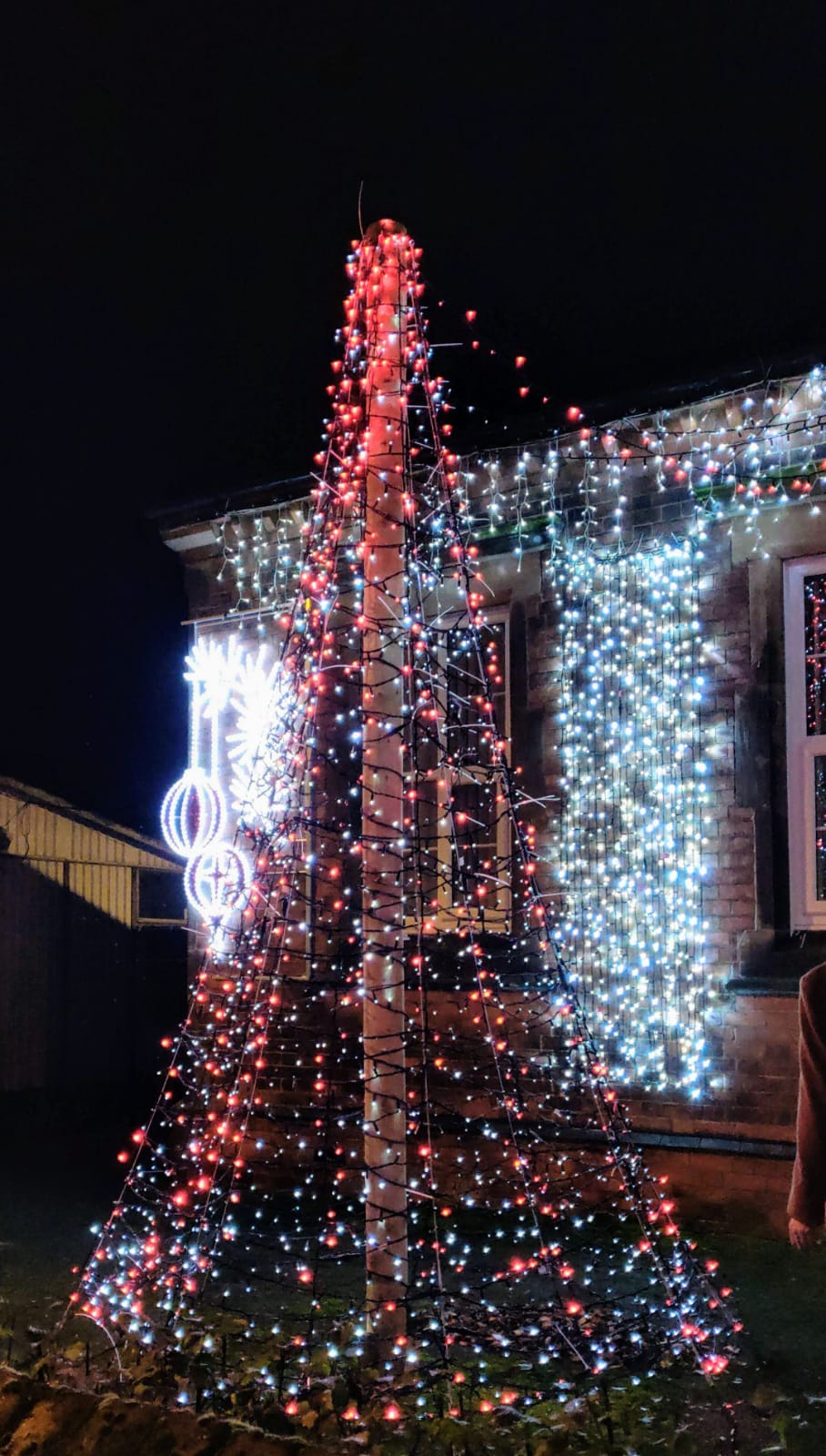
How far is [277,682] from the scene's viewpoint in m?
5.67

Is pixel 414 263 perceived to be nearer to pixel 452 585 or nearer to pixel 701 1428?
pixel 452 585

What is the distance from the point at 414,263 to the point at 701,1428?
490 cm

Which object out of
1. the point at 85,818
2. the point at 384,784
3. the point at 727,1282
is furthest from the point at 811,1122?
the point at 85,818

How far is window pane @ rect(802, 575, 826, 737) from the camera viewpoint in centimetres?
734

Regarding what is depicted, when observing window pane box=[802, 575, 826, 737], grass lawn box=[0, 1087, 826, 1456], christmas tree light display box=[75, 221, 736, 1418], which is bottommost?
grass lawn box=[0, 1087, 826, 1456]

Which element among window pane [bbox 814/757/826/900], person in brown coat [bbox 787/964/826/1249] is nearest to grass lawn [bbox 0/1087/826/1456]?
person in brown coat [bbox 787/964/826/1249]

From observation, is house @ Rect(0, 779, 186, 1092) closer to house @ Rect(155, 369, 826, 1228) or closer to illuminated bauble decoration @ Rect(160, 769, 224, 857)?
illuminated bauble decoration @ Rect(160, 769, 224, 857)

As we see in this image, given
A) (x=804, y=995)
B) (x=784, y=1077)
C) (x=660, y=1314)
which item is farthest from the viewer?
(x=784, y=1077)

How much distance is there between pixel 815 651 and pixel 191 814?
4.75 metres

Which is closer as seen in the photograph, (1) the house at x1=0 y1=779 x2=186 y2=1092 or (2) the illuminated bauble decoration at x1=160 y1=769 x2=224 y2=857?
(2) the illuminated bauble decoration at x1=160 y1=769 x2=224 y2=857

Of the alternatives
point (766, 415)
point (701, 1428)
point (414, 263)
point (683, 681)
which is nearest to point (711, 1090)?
point (683, 681)

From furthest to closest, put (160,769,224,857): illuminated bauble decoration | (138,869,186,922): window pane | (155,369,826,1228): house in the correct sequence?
1. (138,869,186,922): window pane
2. (160,769,224,857): illuminated bauble decoration
3. (155,369,826,1228): house

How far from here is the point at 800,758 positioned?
287 inches

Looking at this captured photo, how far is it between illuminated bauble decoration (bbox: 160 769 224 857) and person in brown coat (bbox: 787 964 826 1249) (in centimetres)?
614
